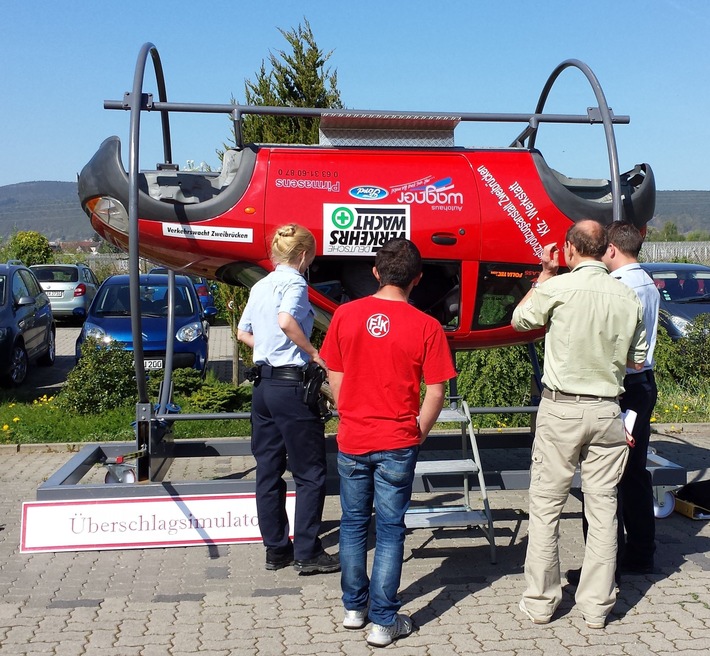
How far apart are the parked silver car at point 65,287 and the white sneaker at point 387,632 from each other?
1914 centimetres

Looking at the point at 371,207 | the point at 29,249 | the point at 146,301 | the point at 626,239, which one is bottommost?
the point at 29,249

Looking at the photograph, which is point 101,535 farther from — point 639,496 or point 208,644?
point 639,496

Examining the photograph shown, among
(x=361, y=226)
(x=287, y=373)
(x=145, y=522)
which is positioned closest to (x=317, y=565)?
(x=287, y=373)

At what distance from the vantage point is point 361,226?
608 cm

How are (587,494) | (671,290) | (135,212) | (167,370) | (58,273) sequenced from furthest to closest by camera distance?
(58,273) → (671,290) → (167,370) → (135,212) → (587,494)

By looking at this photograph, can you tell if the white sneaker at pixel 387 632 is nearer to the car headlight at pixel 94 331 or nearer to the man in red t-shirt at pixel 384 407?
the man in red t-shirt at pixel 384 407

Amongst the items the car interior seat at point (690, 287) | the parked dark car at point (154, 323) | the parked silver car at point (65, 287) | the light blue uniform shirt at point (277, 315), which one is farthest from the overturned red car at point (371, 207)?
the parked silver car at point (65, 287)

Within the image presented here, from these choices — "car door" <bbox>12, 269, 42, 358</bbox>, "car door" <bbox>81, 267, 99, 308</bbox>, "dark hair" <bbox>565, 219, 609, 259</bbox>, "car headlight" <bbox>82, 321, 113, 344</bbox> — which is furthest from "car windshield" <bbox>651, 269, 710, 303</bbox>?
"car door" <bbox>81, 267, 99, 308</bbox>

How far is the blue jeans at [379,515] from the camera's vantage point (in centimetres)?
422

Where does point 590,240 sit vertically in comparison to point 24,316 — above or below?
above

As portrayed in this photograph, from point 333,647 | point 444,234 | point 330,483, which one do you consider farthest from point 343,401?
point 444,234

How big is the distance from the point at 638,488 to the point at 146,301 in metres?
9.32

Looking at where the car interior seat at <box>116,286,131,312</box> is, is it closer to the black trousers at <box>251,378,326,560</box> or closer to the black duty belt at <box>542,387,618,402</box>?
the black trousers at <box>251,378,326,560</box>

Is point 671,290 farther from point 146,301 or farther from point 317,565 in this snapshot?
point 317,565
